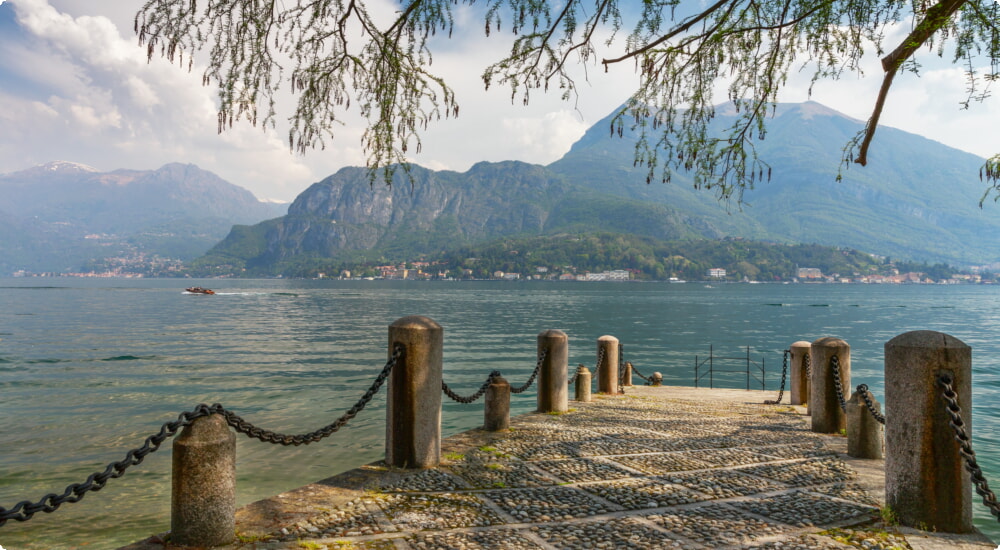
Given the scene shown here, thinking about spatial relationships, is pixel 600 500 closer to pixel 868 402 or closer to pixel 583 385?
pixel 868 402

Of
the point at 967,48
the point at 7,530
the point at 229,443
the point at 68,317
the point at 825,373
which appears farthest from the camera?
the point at 68,317

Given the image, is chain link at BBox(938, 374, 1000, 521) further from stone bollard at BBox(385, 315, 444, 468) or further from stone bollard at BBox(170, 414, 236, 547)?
stone bollard at BBox(170, 414, 236, 547)

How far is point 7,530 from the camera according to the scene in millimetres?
8180

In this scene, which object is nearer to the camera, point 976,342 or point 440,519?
point 440,519

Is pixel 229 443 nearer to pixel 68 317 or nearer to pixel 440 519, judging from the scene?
pixel 440 519

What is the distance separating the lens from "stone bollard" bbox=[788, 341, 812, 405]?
12.8 m

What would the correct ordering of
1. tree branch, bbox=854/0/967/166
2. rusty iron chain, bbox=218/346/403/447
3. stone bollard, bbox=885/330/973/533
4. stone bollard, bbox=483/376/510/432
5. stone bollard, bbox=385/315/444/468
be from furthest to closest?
stone bollard, bbox=483/376/510/432
stone bollard, bbox=385/315/444/468
tree branch, bbox=854/0/967/166
rusty iron chain, bbox=218/346/403/447
stone bollard, bbox=885/330/973/533

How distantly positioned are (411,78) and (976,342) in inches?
2461

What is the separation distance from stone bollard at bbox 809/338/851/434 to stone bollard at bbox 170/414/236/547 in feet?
28.9

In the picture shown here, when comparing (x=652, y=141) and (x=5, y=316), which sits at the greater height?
(x=652, y=141)

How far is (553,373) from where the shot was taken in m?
10.9

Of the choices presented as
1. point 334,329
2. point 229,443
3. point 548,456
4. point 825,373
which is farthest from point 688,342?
point 229,443

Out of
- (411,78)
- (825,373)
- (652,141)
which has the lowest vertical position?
(825,373)

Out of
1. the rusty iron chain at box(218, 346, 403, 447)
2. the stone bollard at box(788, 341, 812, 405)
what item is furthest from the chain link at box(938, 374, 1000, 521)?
the stone bollard at box(788, 341, 812, 405)
